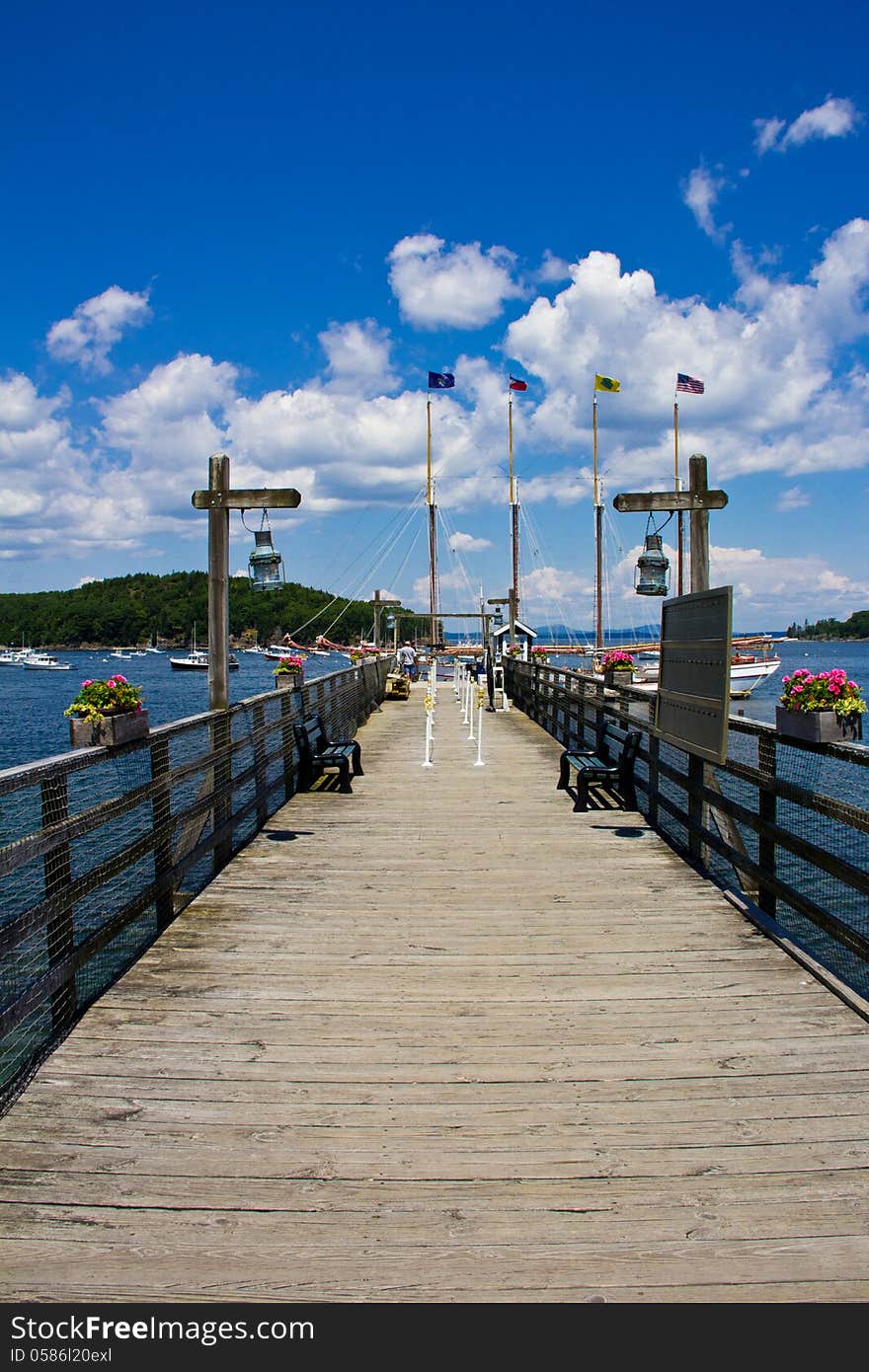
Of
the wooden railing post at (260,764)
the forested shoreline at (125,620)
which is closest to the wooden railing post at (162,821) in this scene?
the wooden railing post at (260,764)

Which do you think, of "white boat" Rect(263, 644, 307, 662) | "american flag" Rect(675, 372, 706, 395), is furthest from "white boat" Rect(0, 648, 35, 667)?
"american flag" Rect(675, 372, 706, 395)

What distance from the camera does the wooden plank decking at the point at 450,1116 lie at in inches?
96.7

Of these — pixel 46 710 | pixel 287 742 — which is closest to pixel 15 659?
pixel 46 710

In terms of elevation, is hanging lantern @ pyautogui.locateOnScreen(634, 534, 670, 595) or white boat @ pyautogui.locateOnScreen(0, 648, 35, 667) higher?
hanging lantern @ pyautogui.locateOnScreen(634, 534, 670, 595)

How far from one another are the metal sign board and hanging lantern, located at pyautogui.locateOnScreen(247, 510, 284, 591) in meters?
3.79

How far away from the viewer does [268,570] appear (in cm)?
916

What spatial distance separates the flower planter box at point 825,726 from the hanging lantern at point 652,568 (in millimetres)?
4659

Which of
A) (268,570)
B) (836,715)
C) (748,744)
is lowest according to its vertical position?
(748,744)

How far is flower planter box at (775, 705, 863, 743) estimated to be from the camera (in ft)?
15.5

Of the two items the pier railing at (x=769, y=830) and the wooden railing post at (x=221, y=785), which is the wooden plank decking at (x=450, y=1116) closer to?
the pier railing at (x=769, y=830)

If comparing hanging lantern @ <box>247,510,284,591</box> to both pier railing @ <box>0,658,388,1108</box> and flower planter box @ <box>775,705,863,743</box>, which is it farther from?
flower planter box @ <box>775,705,863,743</box>
